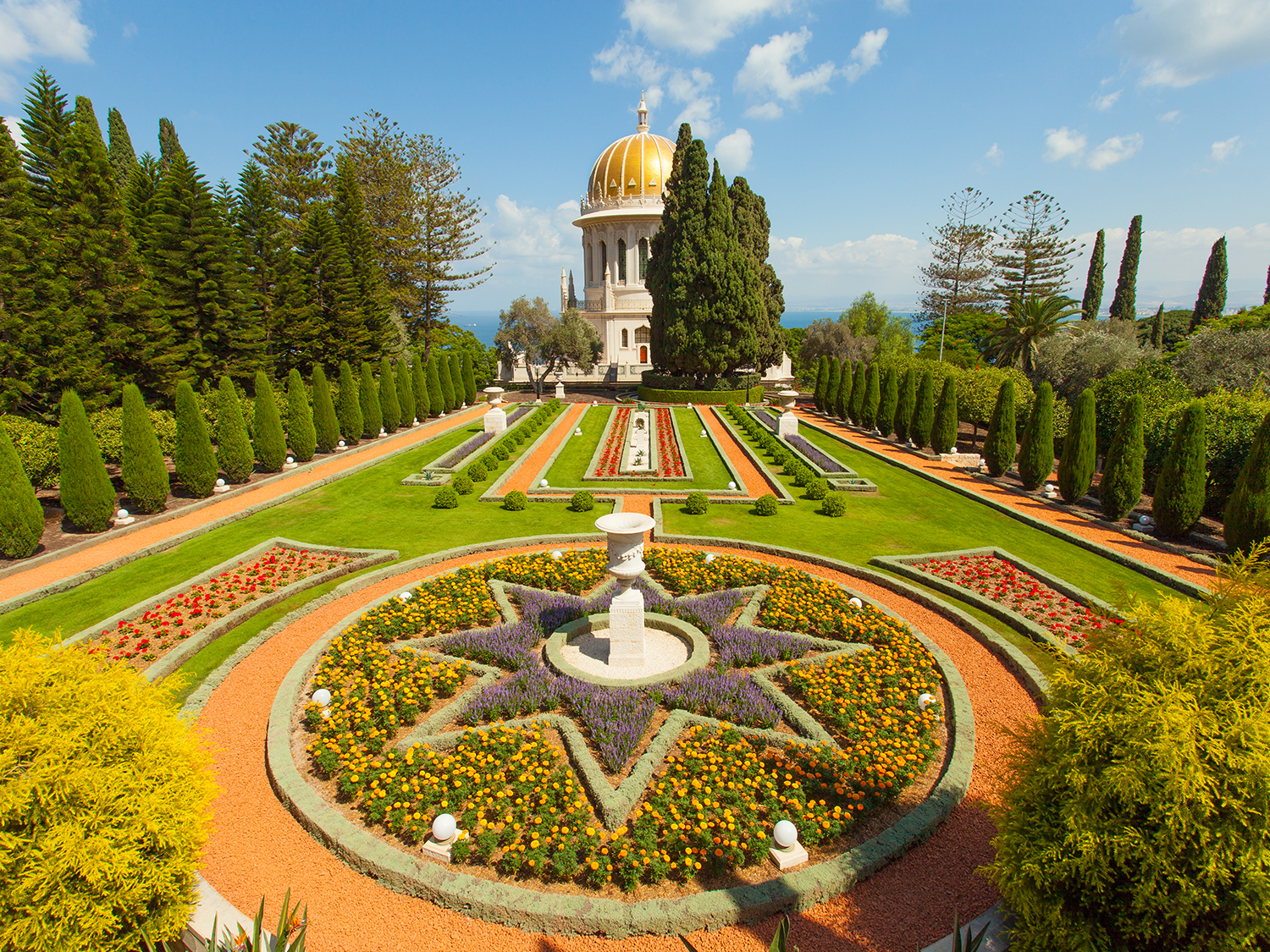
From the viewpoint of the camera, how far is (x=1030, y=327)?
32562 mm

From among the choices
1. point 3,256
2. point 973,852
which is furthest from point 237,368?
point 973,852

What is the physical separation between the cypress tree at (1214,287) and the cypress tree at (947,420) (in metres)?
41.0

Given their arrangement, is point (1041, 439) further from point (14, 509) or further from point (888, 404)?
point (14, 509)

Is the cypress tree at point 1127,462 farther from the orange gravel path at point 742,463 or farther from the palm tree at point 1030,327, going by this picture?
the palm tree at point 1030,327

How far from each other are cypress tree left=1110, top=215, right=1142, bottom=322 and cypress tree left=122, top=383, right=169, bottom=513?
218 ft

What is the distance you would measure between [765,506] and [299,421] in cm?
1673

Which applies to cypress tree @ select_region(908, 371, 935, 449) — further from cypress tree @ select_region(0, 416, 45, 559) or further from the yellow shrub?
cypress tree @ select_region(0, 416, 45, 559)

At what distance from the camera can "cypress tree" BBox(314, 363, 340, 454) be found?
80.2ft

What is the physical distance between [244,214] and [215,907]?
30667 millimetres

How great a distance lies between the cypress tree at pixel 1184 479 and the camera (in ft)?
47.6

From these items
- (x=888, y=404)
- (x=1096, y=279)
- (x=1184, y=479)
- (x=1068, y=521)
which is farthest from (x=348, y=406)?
(x=1096, y=279)

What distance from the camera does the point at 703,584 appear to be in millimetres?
11609

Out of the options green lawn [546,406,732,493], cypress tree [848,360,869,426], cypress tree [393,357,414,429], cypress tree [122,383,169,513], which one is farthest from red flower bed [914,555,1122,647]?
cypress tree [393,357,414,429]

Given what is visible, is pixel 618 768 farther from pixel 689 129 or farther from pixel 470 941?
pixel 689 129
